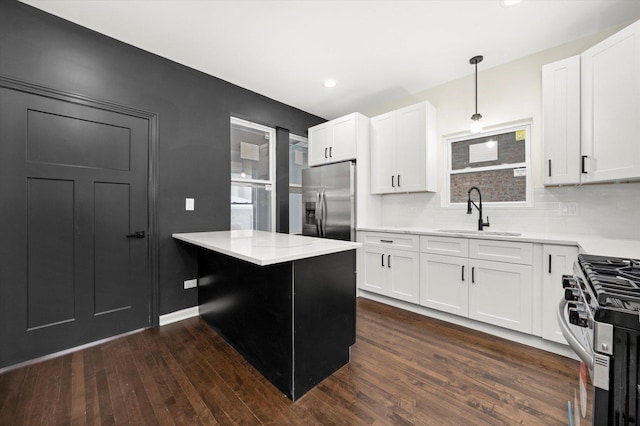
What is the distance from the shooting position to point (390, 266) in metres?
3.12

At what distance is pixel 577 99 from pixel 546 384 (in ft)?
7.24

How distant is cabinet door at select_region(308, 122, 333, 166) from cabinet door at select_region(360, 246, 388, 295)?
1.48 metres

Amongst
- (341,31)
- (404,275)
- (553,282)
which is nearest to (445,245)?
(404,275)

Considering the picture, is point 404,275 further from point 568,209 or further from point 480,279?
point 568,209

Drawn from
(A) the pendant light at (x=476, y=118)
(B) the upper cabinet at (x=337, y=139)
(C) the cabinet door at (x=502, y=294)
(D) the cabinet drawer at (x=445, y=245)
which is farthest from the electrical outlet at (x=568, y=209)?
(B) the upper cabinet at (x=337, y=139)

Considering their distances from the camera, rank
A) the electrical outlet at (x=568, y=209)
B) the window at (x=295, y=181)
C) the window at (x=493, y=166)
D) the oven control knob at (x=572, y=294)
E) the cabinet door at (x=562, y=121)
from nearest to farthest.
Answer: the oven control knob at (x=572, y=294)
the cabinet door at (x=562, y=121)
the electrical outlet at (x=568, y=209)
the window at (x=493, y=166)
the window at (x=295, y=181)

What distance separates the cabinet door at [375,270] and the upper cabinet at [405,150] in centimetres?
85

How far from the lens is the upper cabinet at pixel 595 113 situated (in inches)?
72.5

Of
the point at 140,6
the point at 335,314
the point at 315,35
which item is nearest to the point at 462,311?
the point at 335,314

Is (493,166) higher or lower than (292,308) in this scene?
higher

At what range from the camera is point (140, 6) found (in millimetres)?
2039

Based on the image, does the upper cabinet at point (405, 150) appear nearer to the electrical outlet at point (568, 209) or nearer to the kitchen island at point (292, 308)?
the electrical outlet at point (568, 209)

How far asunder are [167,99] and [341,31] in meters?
1.86

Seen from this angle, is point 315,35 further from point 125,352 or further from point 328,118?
point 125,352
